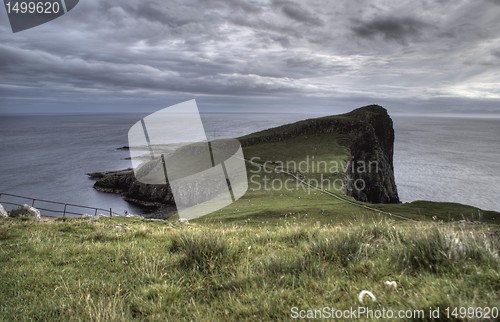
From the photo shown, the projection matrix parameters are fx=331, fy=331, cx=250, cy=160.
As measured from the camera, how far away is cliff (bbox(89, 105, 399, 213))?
97.3 meters

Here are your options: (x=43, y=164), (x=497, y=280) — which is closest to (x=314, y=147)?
(x=497, y=280)

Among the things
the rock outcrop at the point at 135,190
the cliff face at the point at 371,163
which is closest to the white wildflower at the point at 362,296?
the cliff face at the point at 371,163

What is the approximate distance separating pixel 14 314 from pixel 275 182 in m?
71.2

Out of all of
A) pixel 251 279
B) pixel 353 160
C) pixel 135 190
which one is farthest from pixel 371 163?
pixel 251 279

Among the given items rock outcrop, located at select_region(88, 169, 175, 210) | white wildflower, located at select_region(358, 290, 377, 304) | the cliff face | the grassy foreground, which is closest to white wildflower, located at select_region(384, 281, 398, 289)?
the grassy foreground

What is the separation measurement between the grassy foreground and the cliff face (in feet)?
246

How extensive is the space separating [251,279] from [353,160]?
4198 inches

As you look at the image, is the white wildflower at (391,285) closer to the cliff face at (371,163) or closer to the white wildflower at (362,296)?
the white wildflower at (362,296)

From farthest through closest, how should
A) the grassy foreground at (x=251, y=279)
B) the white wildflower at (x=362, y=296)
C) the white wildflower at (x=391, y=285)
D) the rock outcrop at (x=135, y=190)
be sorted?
the rock outcrop at (x=135, y=190)
the white wildflower at (x=391, y=285)
the grassy foreground at (x=251, y=279)
the white wildflower at (x=362, y=296)

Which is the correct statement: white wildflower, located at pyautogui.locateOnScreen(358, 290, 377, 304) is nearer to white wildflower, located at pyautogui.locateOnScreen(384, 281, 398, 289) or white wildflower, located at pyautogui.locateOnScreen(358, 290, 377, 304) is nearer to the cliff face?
white wildflower, located at pyautogui.locateOnScreen(384, 281, 398, 289)

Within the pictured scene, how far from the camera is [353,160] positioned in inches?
4205

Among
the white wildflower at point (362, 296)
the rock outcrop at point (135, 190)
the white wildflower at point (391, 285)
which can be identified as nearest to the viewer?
the white wildflower at point (362, 296)

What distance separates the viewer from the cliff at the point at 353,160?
3831 inches

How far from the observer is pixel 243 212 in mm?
52375
